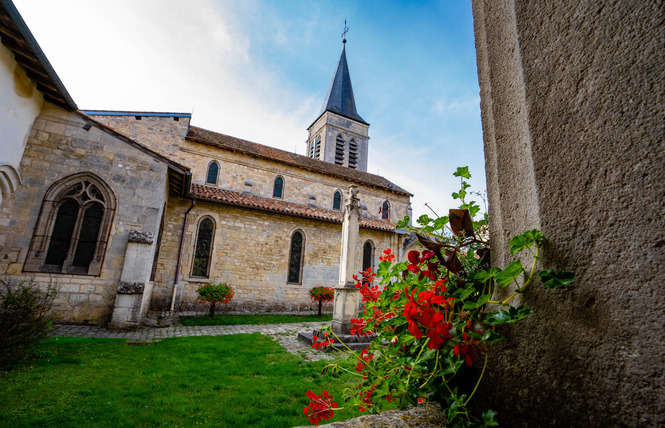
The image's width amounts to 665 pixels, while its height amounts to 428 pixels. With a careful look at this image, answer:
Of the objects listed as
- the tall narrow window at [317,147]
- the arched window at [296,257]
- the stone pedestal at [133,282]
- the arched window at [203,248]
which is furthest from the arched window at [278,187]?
the tall narrow window at [317,147]

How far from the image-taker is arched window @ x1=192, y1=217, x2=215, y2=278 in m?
12.4

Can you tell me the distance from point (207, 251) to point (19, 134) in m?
6.97

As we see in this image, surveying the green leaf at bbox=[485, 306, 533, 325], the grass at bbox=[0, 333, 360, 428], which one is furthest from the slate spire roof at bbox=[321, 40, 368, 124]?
the green leaf at bbox=[485, 306, 533, 325]

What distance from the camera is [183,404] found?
3.67m

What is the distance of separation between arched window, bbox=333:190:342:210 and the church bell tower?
9343mm

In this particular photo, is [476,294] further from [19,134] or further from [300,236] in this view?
[300,236]

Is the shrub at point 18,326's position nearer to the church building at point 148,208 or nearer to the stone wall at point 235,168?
the church building at point 148,208

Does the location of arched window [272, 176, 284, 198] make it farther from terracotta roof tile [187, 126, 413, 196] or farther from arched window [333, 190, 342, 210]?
arched window [333, 190, 342, 210]

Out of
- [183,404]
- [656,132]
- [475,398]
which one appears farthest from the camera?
[183,404]

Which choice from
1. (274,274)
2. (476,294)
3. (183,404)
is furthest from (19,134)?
(476,294)

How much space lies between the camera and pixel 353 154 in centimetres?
2864

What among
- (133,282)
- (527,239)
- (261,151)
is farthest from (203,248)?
(527,239)

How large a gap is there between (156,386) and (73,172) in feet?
21.9

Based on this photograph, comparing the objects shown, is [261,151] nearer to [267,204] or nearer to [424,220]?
[267,204]
